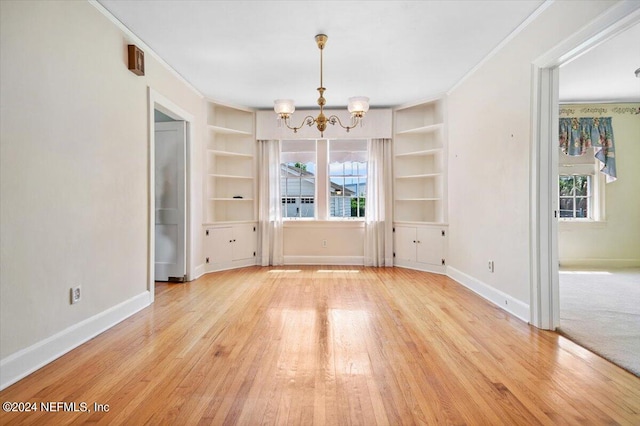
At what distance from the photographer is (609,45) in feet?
11.6

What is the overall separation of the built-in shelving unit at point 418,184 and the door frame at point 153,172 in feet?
10.9

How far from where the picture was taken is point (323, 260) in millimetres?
5793

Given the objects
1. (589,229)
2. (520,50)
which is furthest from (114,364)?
(589,229)

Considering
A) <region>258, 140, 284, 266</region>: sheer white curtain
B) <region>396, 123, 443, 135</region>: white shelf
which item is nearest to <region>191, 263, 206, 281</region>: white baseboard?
<region>258, 140, 284, 266</region>: sheer white curtain

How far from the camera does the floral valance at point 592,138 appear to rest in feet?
18.2

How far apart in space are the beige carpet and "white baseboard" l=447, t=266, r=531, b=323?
30cm

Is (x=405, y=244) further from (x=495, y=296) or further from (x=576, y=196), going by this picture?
(x=576, y=196)

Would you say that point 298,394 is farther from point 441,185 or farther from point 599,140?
point 599,140

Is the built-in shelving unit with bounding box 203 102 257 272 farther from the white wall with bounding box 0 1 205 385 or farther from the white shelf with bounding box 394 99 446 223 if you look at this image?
the white shelf with bounding box 394 99 446 223

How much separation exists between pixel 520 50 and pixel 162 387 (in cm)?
389

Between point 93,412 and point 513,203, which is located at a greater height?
point 513,203

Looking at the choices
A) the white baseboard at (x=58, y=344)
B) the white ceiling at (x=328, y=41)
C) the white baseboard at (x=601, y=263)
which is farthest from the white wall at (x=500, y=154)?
the white baseboard at (x=58, y=344)

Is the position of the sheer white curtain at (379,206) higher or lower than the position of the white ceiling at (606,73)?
lower

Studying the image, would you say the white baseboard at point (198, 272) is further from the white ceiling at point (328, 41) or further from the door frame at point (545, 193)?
the door frame at point (545, 193)
